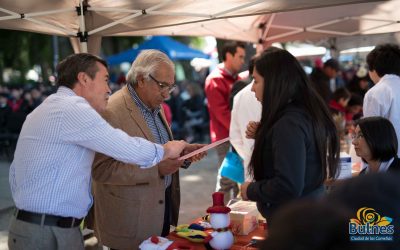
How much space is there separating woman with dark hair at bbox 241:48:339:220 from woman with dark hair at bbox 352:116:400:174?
859 millimetres

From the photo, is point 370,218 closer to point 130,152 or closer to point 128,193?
point 130,152

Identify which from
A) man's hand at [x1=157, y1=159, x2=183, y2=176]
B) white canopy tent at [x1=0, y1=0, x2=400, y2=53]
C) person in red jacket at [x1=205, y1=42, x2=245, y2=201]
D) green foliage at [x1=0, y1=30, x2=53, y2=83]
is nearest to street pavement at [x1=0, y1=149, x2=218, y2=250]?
person in red jacket at [x1=205, y1=42, x2=245, y2=201]

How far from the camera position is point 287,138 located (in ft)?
5.89

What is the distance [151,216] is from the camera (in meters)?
2.47

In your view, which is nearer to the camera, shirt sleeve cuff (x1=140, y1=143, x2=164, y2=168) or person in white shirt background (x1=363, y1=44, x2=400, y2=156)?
shirt sleeve cuff (x1=140, y1=143, x2=164, y2=168)

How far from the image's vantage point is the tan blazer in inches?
94.2

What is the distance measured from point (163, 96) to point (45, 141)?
32.1 inches

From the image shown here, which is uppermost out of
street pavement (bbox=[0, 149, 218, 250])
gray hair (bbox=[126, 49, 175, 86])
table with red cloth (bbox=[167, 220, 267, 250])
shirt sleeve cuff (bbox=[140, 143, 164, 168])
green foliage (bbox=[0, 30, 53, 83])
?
green foliage (bbox=[0, 30, 53, 83])

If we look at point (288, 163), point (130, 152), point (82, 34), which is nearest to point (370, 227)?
point (288, 163)

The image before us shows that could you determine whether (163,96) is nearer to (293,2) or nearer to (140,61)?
(140,61)

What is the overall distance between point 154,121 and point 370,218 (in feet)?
6.00

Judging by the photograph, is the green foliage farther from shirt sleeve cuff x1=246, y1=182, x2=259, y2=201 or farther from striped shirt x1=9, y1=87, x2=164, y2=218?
shirt sleeve cuff x1=246, y1=182, x2=259, y2=201

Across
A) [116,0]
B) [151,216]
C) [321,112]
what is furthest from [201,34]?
[321,112]

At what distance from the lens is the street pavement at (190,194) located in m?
5.66
